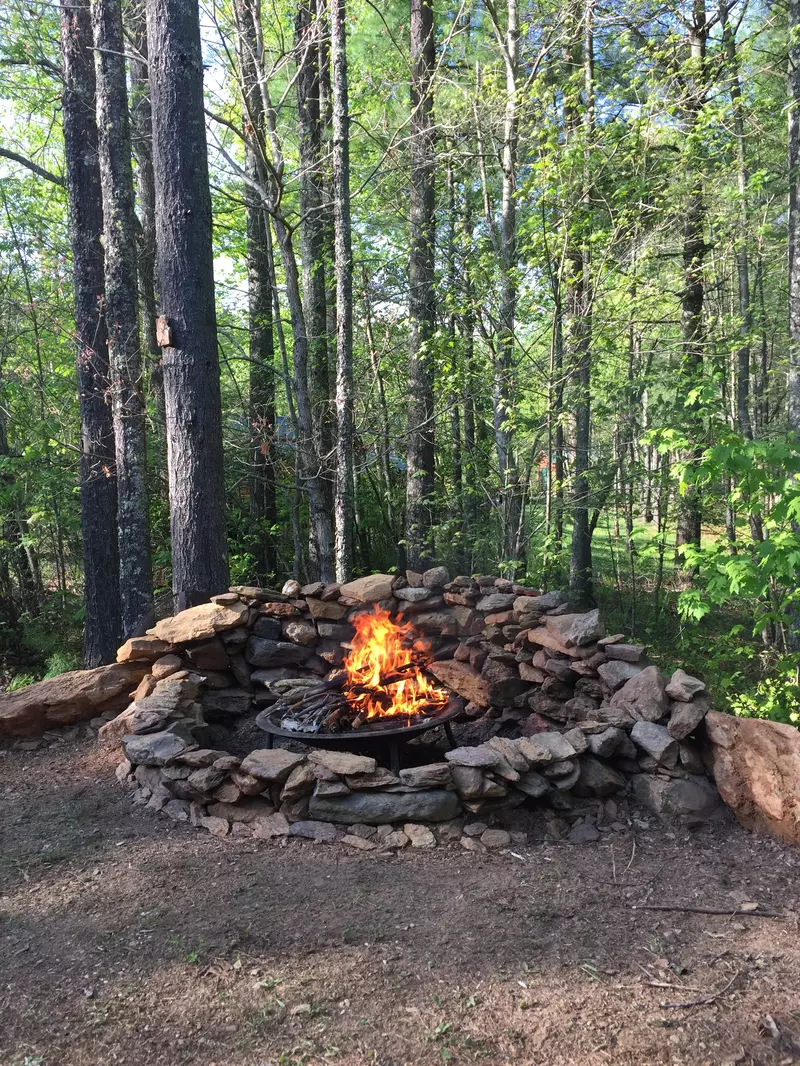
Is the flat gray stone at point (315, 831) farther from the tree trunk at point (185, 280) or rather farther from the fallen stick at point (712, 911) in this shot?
the tree trunk at point (185, 280)

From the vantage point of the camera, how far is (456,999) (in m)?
2.50

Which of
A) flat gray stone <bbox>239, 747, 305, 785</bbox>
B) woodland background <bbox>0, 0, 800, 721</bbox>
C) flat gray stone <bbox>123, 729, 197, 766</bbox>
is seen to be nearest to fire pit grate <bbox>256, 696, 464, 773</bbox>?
flat gray stone <bbox>239, 747, 305, 785</bbox>

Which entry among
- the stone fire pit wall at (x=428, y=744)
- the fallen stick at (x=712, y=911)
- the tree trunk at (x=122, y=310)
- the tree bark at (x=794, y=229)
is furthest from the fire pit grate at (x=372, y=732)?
the tree bark at (x=794, y=229)

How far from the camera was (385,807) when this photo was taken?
390cm

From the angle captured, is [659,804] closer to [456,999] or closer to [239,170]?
[456,999]

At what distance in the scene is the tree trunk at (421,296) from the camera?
27.0 feet

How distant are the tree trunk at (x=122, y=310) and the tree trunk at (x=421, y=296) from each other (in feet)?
10.5

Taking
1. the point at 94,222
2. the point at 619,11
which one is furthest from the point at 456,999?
the point at 619,11

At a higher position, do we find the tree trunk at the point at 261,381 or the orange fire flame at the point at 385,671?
the tree trunk at the point at 261,381

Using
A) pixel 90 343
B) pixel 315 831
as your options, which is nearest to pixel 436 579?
pixel 315 831

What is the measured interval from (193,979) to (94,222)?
7659mm

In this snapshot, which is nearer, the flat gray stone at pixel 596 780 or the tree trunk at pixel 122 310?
the flat gray stone at pixel 596 780

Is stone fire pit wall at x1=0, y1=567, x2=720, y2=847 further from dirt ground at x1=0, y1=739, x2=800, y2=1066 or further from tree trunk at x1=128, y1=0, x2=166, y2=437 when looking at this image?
tree trunk at x1=128, y1=0, x2=166, y2=437

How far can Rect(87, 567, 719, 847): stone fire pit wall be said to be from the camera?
3950mm
